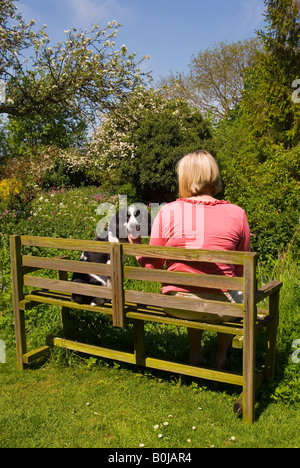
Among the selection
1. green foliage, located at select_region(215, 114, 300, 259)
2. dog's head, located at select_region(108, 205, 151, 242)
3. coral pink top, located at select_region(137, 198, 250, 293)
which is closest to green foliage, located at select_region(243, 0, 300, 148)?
green foliage, located at select_region(215, 114, 300, 259)

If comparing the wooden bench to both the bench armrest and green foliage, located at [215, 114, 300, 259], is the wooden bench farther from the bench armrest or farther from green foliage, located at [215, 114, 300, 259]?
green foliage, located at [215, 114, 300, 259]

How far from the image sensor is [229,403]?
289cm

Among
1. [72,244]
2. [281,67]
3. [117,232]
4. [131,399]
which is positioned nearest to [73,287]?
[72,244]

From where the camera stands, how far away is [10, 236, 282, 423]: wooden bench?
252 cm

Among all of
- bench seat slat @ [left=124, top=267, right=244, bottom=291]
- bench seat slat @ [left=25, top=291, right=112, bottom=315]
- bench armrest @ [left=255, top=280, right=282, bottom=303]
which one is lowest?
bench seat slat @ [left=25, top=291, right=112, bottom=315]

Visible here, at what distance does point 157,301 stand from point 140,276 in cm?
21

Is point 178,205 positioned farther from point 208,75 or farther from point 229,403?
point 208,75

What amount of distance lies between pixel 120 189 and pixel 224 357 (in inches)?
504

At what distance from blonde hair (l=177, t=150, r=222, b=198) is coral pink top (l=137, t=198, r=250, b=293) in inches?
4.6

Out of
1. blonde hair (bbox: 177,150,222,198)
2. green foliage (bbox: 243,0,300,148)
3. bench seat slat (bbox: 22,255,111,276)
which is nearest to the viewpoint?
blonde hair (bbox: 177,150,222,198)

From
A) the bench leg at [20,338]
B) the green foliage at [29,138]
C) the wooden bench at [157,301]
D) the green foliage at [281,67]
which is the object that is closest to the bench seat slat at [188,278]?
the wooden bench at [157,301]

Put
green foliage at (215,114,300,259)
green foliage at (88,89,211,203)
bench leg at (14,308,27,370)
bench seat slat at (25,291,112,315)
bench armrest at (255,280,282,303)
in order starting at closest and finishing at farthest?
bench armrest at (255,280,282,303) → bench seat slat at (25,291,112,315) → bench leg at (14,308,27,370) → green foliage at (215,114,300,259) → green foliage at (88,89,211,203)
